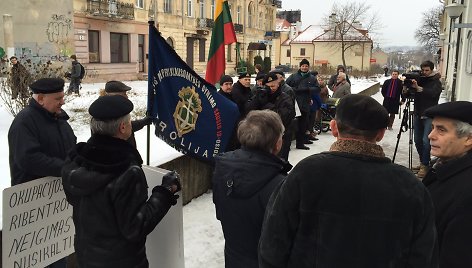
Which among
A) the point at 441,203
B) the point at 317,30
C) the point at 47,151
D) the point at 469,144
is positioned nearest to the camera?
the point at 441,203

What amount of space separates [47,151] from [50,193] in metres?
0.32

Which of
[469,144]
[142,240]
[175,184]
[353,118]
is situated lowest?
[142,240]

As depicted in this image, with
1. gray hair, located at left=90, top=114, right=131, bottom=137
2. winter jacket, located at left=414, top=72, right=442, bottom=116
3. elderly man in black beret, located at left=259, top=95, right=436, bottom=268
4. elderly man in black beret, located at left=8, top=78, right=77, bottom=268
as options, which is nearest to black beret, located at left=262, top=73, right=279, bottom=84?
winter jacket, located at left=414, top=72, right=442, bottom=116

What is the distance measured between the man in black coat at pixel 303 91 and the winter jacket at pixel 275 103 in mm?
Result: 2626

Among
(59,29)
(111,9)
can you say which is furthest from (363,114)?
(111,9)

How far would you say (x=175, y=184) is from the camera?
2568 mm

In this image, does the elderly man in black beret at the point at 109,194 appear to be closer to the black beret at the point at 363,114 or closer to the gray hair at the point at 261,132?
the gray hair at the point at 261,132

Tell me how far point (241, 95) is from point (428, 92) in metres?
2.85

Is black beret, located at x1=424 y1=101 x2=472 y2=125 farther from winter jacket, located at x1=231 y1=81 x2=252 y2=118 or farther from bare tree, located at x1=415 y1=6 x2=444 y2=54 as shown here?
bare tree, located at x1=415 y1=6 x2=444 y2=54

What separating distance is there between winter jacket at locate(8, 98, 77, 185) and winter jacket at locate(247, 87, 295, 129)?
2.92 m

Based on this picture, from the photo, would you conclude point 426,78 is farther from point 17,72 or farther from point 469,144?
point 17,72

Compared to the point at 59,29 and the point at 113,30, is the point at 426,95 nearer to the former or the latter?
the point at 59,29

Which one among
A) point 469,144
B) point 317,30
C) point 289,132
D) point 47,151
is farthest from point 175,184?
point 317,30

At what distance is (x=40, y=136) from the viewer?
10.3 feet
